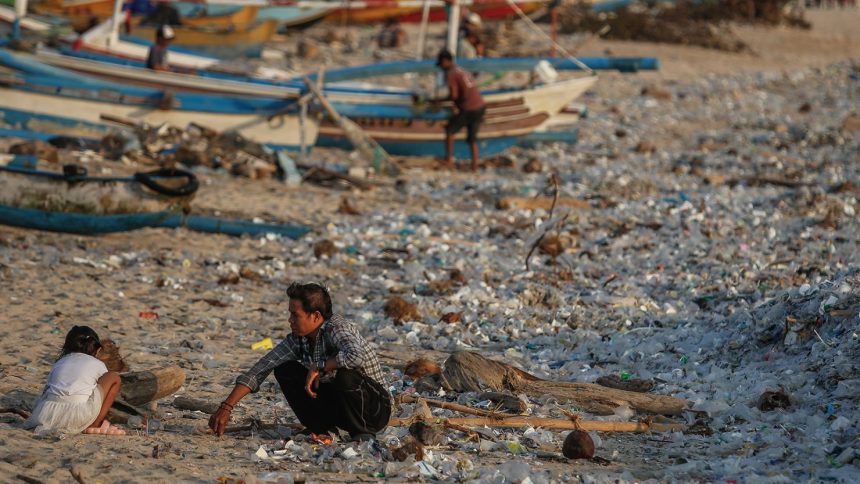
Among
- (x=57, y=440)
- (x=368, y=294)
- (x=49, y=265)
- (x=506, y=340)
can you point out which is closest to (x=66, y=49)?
(x=49, y=265)

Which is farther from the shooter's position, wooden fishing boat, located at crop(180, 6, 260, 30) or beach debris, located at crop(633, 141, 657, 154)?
wooden fishing boat, located at crop(180, 6, 260, 30)

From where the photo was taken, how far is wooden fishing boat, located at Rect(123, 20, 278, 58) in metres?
21.5

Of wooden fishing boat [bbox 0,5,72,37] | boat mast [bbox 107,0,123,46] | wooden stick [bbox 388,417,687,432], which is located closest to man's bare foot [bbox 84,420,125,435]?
wooden stick [bbox 388,417,687,432]

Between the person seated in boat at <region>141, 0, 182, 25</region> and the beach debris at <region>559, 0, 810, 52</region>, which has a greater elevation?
the beach debris at <region>559, 0, 810, 52</region>

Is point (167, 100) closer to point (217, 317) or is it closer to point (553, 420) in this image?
point (217, 317)

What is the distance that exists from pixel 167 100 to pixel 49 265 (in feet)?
17.3

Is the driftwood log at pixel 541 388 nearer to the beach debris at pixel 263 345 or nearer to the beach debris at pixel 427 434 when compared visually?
the beach debris at pixel 427 434

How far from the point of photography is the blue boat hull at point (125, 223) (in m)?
10.1

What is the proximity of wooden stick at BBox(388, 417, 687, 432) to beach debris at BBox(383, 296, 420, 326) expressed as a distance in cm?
Result: 249

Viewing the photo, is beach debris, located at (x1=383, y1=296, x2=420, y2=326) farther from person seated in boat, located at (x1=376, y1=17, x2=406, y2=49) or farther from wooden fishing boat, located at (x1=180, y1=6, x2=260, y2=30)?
person seated in boat, located at (x1=376, y1=17, x2=406, y2=49)

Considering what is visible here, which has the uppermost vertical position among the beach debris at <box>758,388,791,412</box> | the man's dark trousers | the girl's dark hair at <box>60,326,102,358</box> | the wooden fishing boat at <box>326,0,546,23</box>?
the wooden fishing boat at <box>326,0,546,23</box>

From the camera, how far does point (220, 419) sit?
18.1 ft

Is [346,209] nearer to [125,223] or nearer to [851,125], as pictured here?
[125,223]

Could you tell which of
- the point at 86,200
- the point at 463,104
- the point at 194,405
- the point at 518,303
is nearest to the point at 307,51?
the point at 463,104
